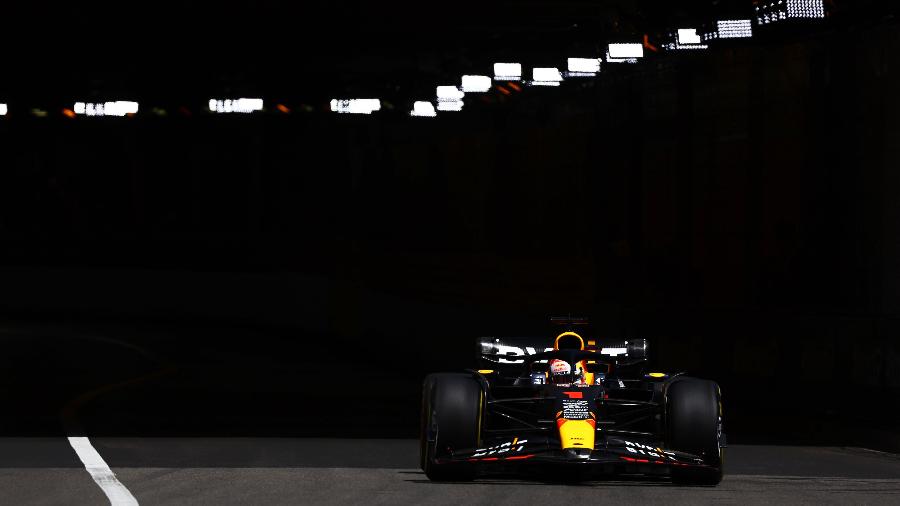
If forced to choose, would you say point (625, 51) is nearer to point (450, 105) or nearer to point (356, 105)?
point (450, 105)

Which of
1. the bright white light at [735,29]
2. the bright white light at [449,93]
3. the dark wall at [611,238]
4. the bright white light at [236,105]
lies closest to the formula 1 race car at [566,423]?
the dark wall at [611,238]

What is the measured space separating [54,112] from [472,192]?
26.1 meters

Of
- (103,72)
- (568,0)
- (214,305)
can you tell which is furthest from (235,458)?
(103,72)

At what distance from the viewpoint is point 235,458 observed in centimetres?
1467

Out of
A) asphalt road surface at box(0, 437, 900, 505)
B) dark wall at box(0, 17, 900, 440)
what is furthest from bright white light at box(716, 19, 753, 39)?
asphalt road surface at box(0, 437, 900, 505)

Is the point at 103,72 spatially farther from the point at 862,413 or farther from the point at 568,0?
the point at 862,413

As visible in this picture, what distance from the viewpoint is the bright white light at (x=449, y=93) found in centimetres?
4506

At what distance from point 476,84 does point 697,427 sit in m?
29.9

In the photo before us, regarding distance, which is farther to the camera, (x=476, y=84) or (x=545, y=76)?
(x=476, y=84)

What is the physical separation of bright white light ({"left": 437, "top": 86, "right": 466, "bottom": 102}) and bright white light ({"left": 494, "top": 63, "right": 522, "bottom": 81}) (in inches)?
131

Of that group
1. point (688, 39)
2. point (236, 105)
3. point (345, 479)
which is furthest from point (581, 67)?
point (236, 105)

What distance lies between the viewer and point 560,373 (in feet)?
41.9

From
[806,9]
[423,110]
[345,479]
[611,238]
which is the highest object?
[423,110]

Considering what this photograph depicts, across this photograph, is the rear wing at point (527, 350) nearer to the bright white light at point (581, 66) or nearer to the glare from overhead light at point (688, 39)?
the glare from overhead light at point (688, 39)
